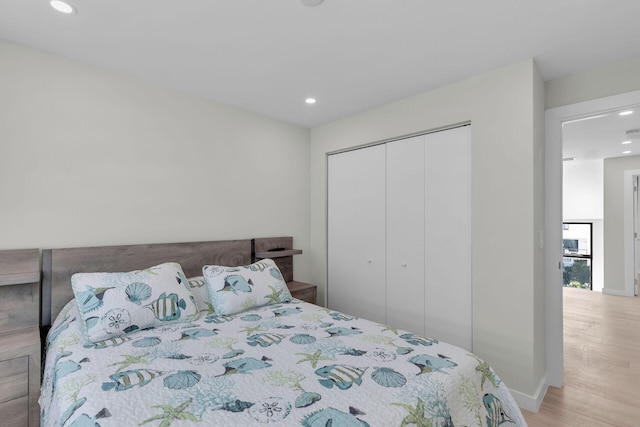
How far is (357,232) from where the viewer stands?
339cm

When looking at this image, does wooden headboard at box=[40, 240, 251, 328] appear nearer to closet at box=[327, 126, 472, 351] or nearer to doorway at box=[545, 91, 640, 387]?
closet at box=[327, 126, 472, 351]

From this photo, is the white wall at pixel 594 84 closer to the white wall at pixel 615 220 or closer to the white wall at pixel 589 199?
the white wall at pixel 589 199

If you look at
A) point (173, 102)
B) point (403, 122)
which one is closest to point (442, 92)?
point (403, 122)

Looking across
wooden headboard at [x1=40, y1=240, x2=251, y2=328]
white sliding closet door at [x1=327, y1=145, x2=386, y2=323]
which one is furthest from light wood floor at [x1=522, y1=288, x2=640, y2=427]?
wooden headboard at [x1=40, y1=240, x2=251, y2=328]

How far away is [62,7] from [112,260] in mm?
1572

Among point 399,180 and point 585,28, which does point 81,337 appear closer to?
point 399,180

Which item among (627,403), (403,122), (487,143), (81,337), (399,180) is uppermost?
(403,122)

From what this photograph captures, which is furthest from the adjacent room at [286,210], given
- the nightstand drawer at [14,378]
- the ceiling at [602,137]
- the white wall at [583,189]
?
the white wall at [583,189]

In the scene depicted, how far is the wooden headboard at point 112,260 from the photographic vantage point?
2111 millimetres

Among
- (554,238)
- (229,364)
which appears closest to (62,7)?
(229,364)

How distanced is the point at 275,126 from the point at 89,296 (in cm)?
233

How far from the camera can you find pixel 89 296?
6.11 feet

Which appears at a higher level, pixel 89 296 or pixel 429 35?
pixel 429 35

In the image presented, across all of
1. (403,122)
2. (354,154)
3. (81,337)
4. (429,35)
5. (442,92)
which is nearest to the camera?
(81,337)
